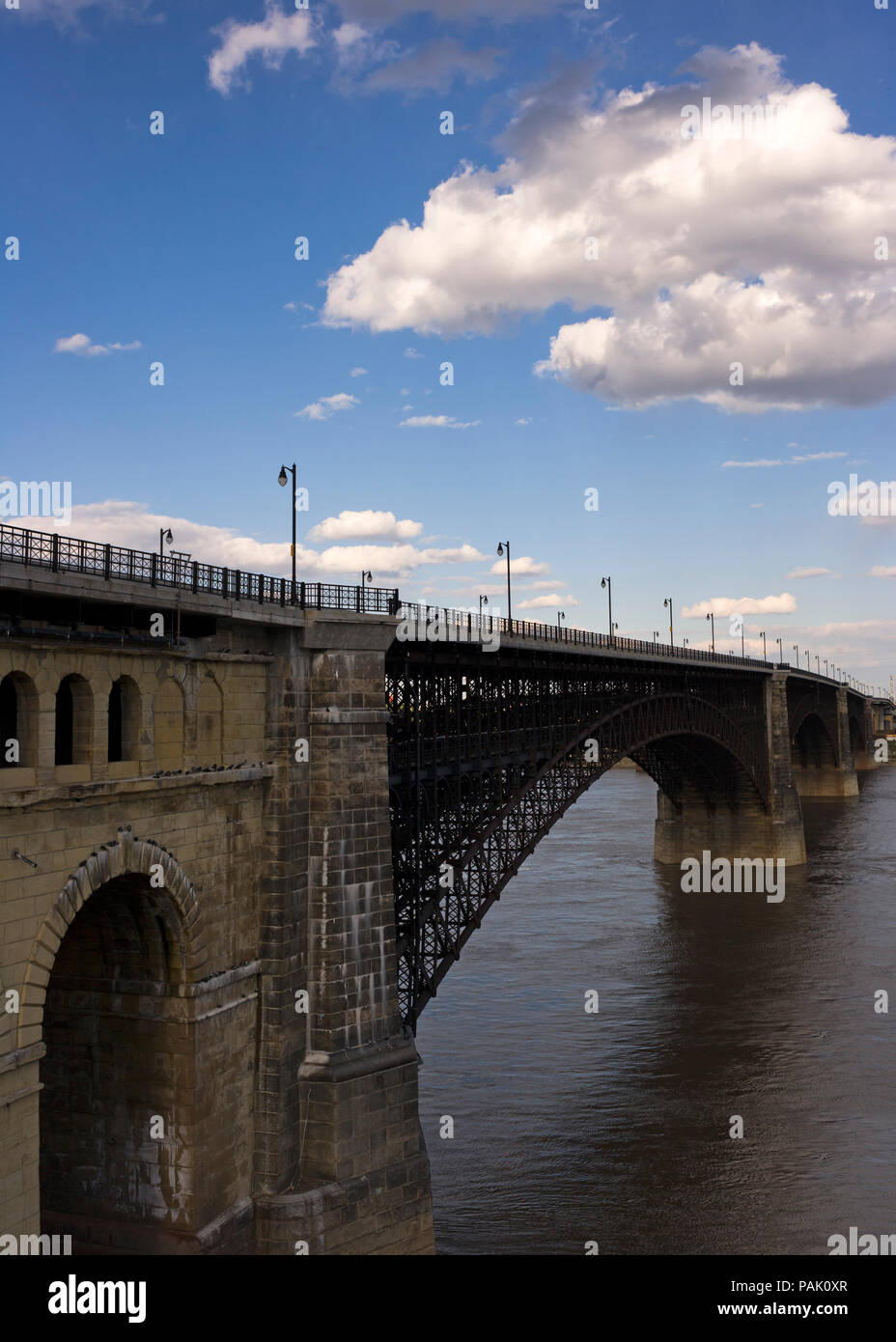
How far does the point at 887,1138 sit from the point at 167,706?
83.1 feet

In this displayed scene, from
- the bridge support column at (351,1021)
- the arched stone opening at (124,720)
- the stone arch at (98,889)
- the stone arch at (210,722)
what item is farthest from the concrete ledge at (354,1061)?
the arched stone opening at (124,720)

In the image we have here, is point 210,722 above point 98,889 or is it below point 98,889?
above

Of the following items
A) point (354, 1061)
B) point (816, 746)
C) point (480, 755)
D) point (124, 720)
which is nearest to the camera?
point (124, 720)

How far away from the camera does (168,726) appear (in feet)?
74.2

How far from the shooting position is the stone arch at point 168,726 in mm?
22250

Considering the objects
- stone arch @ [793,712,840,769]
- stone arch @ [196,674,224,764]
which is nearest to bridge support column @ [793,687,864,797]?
stone arch @ [793,712,840,769]

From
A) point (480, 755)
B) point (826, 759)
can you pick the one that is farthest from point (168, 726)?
point (826, 759)

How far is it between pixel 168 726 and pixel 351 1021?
8489 mm

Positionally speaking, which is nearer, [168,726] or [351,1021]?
[168,726]

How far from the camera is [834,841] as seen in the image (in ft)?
307

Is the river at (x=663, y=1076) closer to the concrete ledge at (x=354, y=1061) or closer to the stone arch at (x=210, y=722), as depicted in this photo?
the concrete ledge at (x=354, y=1061)

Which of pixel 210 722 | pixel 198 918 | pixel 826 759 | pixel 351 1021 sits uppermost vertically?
pixel 210 722

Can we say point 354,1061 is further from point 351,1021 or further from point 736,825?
point 736,825

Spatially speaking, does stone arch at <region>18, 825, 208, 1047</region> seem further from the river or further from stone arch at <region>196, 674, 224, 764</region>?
the river
